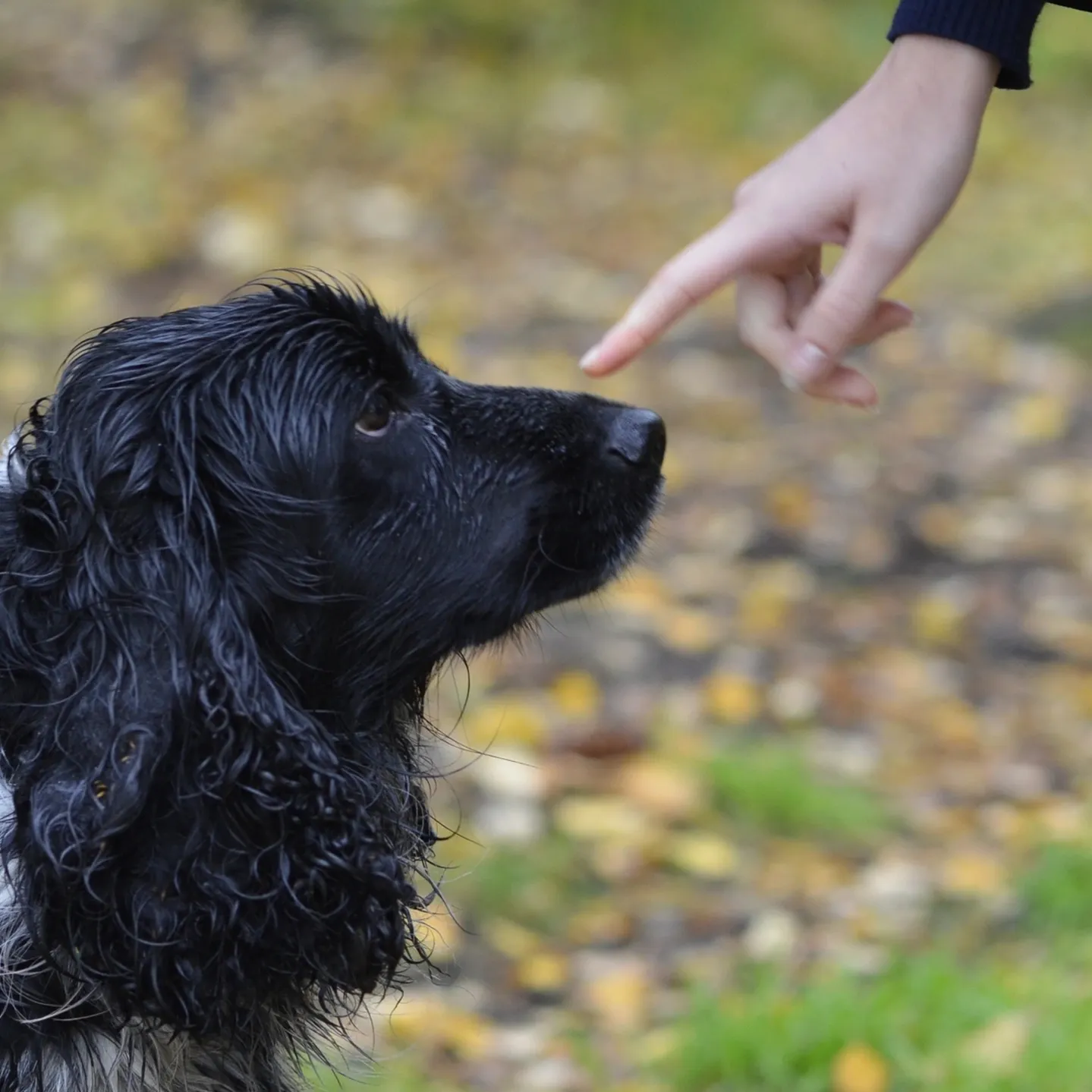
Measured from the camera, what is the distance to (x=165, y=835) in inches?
78.7

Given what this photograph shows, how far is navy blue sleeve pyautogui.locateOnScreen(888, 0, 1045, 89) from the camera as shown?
2.21m

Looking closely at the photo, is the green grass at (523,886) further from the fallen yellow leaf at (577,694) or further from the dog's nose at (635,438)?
the dog's nose at (635,438)

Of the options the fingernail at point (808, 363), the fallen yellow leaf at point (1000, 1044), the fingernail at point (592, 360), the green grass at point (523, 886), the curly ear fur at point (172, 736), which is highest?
the fingernail at point (808, 363)

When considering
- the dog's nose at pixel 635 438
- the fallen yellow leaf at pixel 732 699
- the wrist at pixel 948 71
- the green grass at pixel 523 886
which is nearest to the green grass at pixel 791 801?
the fallen yellow leaf at pixel 732 699

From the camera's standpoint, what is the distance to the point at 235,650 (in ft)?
6.70

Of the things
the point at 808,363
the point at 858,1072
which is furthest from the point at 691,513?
the point at 808,363

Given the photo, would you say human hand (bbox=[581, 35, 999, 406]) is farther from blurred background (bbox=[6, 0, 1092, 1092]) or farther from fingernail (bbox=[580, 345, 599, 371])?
blurred background (bbox=[6, 0, 1092, 1092])

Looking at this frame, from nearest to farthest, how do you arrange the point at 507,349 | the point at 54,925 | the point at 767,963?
the point at 54,925, the point at 767,963, the point at 507,349

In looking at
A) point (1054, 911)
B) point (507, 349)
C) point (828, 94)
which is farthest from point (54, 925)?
point (828, 94)

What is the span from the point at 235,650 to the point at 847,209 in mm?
1110

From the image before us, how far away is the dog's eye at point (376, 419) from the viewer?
7.65 ft

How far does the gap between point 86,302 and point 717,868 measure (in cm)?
489

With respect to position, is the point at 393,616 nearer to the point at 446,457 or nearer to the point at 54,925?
the point at 446,457

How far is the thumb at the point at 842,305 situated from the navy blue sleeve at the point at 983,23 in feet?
1.05
